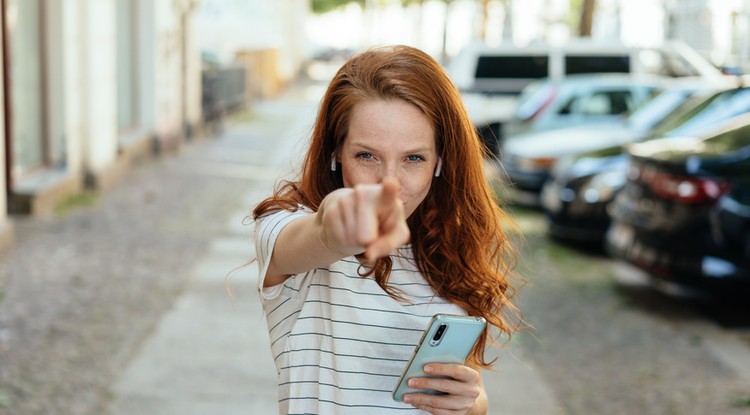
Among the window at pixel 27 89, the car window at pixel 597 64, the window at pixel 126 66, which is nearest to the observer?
the window at pixel 27 89

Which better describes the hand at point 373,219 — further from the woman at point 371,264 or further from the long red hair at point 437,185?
the long red hair at point 437,185

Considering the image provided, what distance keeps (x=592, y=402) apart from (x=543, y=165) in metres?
6.49

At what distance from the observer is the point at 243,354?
606 cm

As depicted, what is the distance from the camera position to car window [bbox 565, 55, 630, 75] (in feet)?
53.0

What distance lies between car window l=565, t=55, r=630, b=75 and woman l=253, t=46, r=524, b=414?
1446 centimetres

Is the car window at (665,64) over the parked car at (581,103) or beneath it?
over

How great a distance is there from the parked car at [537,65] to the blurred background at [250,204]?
3cm

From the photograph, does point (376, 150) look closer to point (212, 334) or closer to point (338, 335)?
point (338, 335)

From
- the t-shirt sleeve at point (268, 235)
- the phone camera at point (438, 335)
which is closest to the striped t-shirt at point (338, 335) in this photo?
the t-shirt sleeve at point (268, 235)

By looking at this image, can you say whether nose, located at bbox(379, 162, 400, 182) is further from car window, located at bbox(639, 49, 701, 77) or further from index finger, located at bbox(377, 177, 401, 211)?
car window, located at bbox(639, 49, 701, 77)

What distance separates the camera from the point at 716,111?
771cm

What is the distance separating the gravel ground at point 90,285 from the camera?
5.38 metres

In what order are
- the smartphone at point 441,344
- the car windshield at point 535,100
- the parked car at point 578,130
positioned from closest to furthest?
1. the smartphone at point 441,344
2. the parked car at point 578,130
3. the car windshield at point 535,100

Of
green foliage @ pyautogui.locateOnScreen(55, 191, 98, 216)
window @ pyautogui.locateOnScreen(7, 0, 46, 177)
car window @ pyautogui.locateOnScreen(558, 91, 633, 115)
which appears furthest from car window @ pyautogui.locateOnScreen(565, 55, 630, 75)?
window @ pyautogui.locateOnScreen(7, 0, 46, 177)
